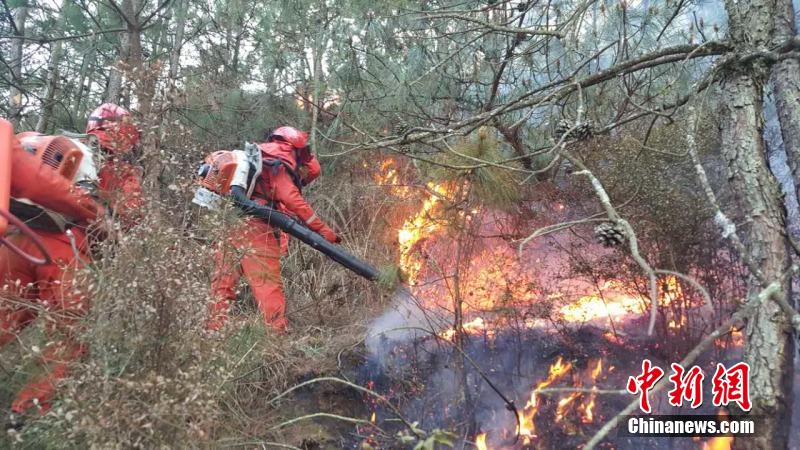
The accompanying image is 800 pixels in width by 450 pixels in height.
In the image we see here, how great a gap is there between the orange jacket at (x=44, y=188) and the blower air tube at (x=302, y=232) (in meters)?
1.59

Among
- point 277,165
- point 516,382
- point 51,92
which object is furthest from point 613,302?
point 51,92

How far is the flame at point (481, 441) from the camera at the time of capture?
12.0 feet

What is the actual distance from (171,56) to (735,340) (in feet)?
27.8

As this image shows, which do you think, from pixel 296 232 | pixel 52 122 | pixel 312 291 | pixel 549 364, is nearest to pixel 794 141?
pixel 549 364

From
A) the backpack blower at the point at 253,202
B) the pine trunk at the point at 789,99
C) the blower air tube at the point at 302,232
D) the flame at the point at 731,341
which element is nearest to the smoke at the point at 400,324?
the blower air tube at the point at 302,232

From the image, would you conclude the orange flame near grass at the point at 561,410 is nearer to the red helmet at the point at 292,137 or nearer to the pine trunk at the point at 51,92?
the red helmet at the point at 292,137

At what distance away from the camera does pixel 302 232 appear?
451 cm

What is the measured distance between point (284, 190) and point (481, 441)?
9.01ft

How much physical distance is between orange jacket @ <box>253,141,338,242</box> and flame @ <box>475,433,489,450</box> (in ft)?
6.95

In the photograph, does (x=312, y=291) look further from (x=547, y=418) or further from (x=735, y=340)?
(x=735, y=340)

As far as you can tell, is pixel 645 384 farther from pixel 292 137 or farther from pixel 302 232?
pixel 292 137

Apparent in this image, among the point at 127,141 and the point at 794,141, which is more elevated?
the point at 794,141

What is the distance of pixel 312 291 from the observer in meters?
5.75

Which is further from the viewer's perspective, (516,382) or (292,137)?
(292,137)
